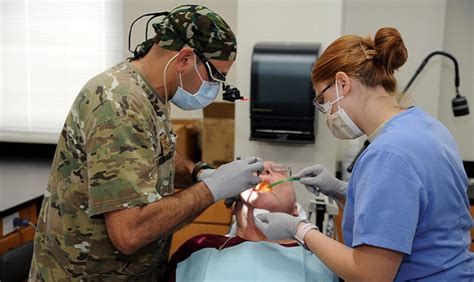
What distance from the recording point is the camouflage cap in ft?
4.59

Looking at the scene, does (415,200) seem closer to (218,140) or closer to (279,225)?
(279,225)

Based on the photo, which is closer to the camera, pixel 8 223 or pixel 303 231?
pixel 303 231

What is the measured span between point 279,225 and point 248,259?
21cm

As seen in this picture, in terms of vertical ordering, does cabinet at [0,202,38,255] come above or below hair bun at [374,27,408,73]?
below

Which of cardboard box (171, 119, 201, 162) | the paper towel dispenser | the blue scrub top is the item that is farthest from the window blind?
the blue scrub top

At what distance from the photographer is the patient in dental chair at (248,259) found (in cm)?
155

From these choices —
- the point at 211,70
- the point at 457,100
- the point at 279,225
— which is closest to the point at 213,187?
the point at 279,225

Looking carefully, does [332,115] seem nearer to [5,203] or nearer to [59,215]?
[59,215]

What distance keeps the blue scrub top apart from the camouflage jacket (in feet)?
1.84

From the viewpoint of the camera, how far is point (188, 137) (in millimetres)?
3014

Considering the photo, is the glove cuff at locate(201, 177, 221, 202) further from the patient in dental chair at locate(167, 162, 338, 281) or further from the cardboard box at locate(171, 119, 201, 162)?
the cardboard box at locate(171, 119, 201, 162)

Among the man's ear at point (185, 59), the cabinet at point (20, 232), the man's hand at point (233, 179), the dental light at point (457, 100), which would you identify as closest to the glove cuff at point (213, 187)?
the man's hand at point (233, 179)

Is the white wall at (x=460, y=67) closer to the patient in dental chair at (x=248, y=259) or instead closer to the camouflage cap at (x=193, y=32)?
the patient in dental chair at (x=248, y=259)

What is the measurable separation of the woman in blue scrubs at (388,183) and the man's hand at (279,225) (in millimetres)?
11
